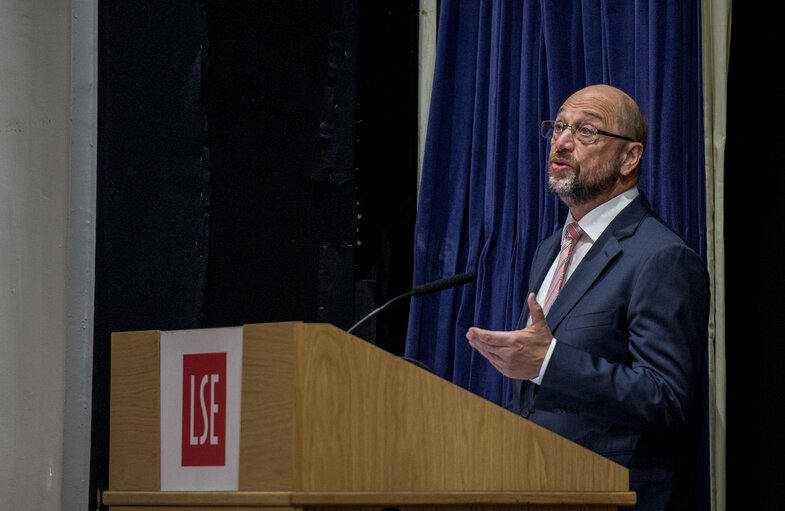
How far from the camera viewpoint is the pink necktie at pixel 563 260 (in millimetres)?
2270

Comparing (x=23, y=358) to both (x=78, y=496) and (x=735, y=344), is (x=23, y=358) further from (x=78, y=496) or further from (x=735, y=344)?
(x=735, y=344)

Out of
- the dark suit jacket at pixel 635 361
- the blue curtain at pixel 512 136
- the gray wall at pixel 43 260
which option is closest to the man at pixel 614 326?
the dark suit jacket at pixel 635 361

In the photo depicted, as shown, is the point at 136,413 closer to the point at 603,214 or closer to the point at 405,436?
the point at 405,436

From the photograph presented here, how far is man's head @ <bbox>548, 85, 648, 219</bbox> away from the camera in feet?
7.72

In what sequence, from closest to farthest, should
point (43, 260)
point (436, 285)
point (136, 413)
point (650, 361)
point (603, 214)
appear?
point (136, 413), point (436, 285), point (650, 361), point (603, 214), point (43, 260)

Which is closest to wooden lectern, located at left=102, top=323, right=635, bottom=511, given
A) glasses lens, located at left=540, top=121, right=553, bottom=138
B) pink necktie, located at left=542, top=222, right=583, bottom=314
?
pink necktie, located at left=542, top=222, right=583, bottom=314

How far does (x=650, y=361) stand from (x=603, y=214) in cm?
50

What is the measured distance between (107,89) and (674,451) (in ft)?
5.68

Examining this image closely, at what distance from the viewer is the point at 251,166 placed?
9.83ft

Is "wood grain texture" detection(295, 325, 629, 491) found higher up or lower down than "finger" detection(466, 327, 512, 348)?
lower down

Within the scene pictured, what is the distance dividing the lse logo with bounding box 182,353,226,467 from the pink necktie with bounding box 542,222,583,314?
109 centimetres

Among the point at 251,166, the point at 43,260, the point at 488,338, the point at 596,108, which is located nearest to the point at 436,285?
the point at 488,338

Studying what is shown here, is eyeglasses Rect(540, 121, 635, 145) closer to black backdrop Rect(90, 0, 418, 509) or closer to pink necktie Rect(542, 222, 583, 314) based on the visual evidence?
pink necktie Rect(542, 222, 583, 314)

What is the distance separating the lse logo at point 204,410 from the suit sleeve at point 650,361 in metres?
0.72
